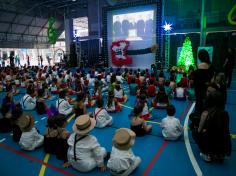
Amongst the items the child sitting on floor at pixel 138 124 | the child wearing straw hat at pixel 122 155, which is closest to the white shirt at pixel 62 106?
the child sitting on floor at pixel 138 124

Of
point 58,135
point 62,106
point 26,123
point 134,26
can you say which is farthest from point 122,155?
point 134,26

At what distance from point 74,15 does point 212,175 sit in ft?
86.2

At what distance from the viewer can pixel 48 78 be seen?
10547 mm

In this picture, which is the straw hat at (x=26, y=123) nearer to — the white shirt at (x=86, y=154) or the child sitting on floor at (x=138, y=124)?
the white shirt at (x=86, y=154)

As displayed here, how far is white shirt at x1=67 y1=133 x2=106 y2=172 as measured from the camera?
2.96 meters

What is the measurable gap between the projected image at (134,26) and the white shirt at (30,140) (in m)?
12.8

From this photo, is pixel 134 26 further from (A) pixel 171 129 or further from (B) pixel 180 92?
(A) pixel 171 129

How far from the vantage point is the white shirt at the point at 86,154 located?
2.96 m

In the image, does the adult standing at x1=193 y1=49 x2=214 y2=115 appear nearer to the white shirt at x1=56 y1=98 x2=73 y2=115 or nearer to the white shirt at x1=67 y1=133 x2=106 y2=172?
the white shirt at x1=67 y1=133 x2=106 y2=172

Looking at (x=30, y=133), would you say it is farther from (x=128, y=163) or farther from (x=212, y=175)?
(x=212, y=175)

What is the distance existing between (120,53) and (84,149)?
14.2m

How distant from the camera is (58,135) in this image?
11.2ft

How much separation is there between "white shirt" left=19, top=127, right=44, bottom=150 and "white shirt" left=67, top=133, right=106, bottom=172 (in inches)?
45.5

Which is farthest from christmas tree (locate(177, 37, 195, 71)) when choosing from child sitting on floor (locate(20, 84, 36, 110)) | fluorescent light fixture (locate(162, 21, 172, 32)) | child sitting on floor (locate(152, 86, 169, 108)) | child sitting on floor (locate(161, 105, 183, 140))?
child sitting on floor (locate(20, 84, 36, 110))
